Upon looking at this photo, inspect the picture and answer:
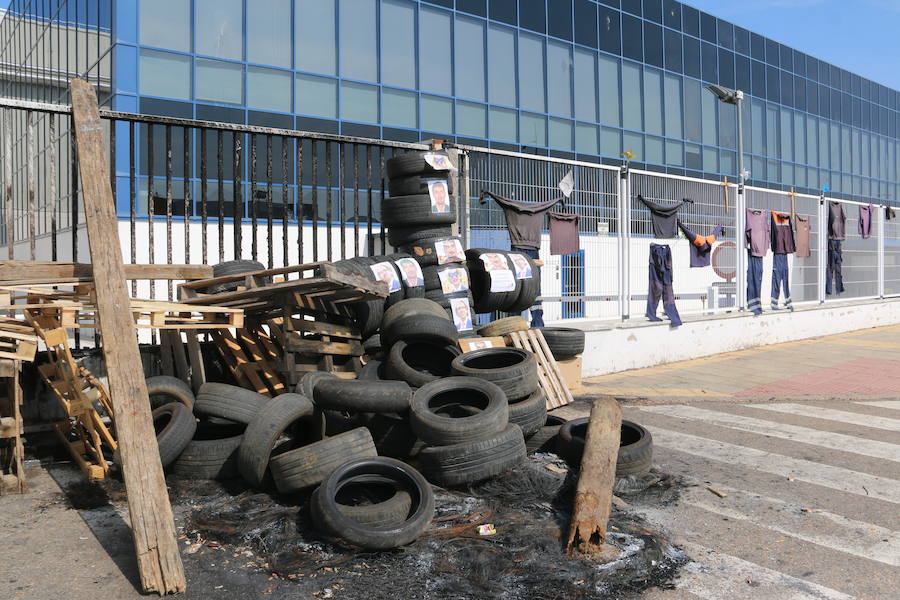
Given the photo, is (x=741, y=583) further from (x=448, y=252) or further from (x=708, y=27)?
(x=708, y=27)

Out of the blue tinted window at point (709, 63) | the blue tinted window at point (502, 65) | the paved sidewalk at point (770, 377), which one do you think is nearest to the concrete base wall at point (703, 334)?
the paved sidewalk at point (770, 377)

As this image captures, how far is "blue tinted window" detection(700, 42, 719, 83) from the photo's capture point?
3419 cm

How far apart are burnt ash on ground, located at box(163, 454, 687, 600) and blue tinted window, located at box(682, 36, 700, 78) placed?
105 ft

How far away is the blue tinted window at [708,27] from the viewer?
3428cm

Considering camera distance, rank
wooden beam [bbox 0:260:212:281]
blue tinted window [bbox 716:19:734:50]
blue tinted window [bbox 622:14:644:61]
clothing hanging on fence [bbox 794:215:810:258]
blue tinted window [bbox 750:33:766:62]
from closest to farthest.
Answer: wooden beam [bbox 0:260:212:281]
clothing hanging on fence [bbox 794:215:810:258]
blue tinted window [bbox 622:14:644:61]
blue tinted window [bbox 716:19:734:50]
blue tinted window [bbox 750:33:766:62]

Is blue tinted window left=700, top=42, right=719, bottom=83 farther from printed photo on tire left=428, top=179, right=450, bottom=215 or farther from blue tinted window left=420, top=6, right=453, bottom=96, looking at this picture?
printed photo on tire left=428, top=179, right=450, bottom=215

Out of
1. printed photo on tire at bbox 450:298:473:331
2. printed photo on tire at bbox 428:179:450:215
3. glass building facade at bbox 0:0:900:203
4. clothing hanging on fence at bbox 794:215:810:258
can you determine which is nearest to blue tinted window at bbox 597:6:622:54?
glass building facade at bbox 0:0:900:203

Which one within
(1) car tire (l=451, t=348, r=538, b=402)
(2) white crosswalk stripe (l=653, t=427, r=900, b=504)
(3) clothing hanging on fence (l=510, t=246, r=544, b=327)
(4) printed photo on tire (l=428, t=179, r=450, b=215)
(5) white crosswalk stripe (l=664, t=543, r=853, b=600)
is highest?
(4) printed photo on tire (l=428, t=179, r=450, b=215)

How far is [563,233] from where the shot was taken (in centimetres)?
1149

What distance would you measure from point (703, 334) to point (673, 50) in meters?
23.5

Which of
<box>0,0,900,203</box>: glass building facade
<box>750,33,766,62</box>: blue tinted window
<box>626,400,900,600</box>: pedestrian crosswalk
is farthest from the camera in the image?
<box>750,33,766,62</box>: blue tinted window

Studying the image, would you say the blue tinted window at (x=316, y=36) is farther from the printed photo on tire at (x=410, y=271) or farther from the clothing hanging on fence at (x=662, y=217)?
the printed photo on tire at (x=410, y=271)

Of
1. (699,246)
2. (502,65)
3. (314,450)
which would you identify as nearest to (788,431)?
(314,450)

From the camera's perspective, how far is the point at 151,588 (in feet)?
12.3
